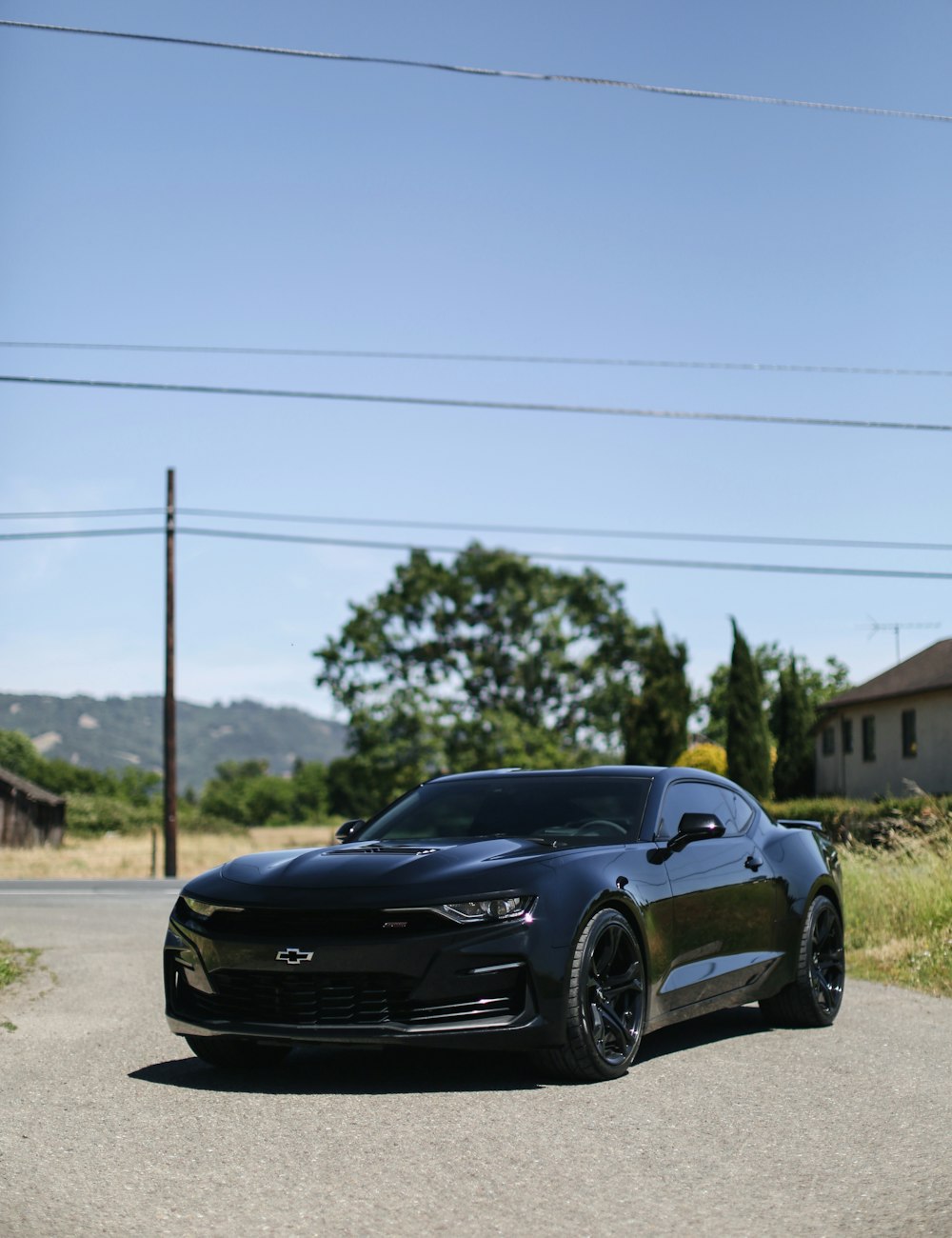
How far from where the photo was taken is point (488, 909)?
6.29 m

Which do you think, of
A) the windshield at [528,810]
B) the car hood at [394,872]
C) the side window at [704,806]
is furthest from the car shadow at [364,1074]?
the side window at [704,806]

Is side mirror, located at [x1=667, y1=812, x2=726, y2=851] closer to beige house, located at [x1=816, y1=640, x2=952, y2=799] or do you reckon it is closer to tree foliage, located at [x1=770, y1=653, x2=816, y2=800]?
beige house, located at [x1=816, y1=640, x2=952, y2=799]

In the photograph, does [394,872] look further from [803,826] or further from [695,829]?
[803,826]

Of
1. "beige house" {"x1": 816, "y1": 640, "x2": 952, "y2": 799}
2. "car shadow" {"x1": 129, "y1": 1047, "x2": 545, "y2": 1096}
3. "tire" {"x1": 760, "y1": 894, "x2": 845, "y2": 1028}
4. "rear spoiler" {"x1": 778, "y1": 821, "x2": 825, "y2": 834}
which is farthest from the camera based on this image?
"beige house" {"x1": 816, "y1": 640, "x2": 952, "y2": 799}

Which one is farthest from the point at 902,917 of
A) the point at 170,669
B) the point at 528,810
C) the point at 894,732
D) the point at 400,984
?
the point at 894,732

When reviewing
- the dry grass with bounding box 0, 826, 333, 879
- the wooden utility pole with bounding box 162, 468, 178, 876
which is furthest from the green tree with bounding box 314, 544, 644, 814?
the wooden utility pole with bounding box 162, 468, 178, 876

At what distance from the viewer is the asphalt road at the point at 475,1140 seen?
4.42 metres

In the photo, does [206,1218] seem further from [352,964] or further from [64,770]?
[64,770]

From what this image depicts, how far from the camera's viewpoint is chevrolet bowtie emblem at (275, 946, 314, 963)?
6281mm

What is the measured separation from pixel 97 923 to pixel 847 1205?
13104mm

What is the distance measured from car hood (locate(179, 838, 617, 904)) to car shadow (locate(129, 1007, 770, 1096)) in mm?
800

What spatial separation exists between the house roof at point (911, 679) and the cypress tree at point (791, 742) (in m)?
2.29

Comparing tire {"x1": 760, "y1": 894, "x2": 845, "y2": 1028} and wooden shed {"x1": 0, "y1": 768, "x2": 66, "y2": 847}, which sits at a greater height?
tire {"x1": 760, "y1": 894, "x2": 845, "y2": 1028}

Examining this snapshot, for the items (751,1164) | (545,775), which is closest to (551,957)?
(751,1164)
